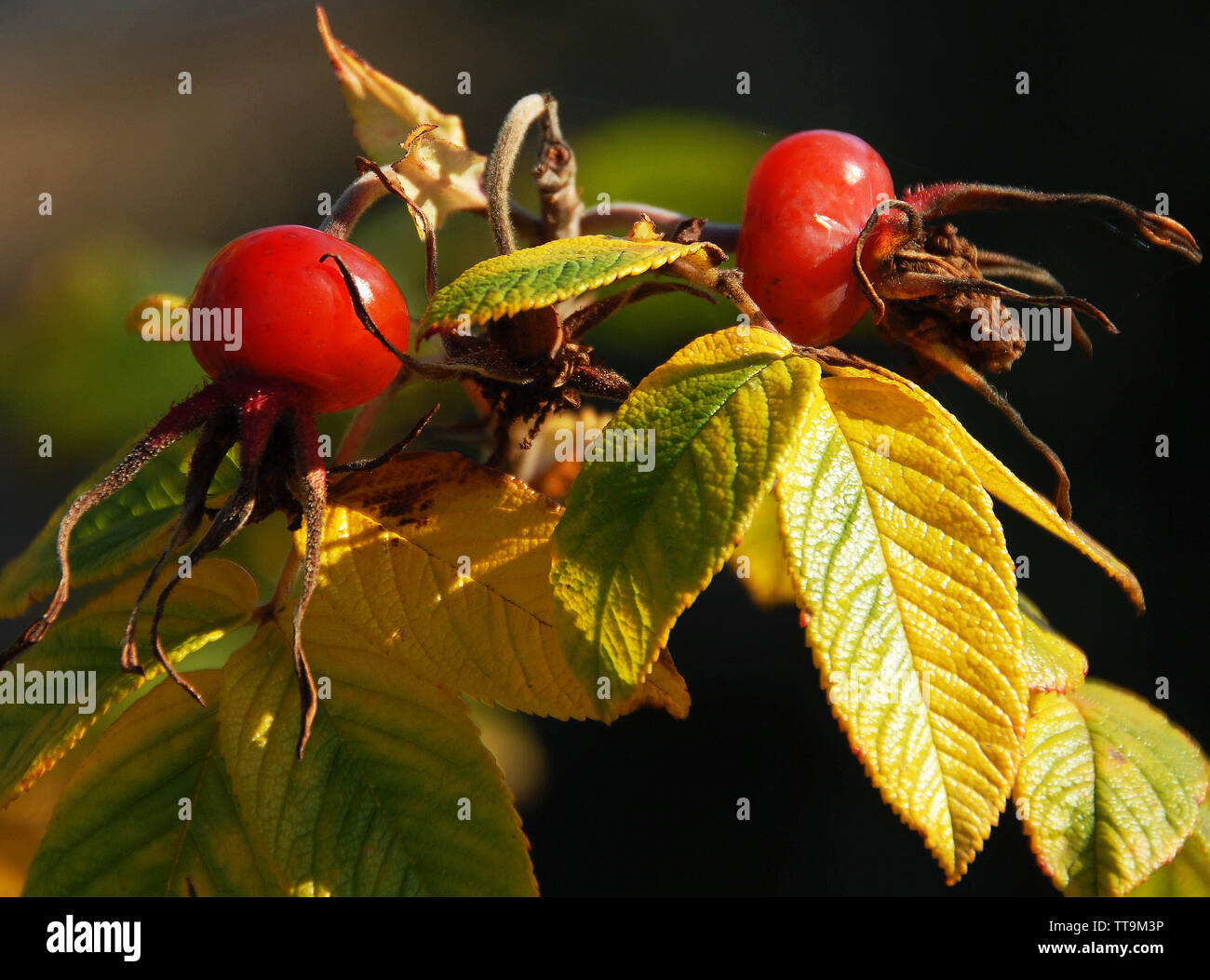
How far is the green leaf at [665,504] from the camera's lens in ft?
2.13

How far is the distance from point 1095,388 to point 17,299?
1.97 m

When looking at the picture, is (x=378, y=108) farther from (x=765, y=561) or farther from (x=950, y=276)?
(x=765, y=561)

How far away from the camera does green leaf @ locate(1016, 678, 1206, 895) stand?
0.84 meters

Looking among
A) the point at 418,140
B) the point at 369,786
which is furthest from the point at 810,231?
the point at 369,786

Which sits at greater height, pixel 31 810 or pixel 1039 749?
pixel 1039 749

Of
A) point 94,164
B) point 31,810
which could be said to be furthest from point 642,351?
point 94,164

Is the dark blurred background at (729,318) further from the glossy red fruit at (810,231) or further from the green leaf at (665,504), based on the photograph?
the green leaf at (665,504)

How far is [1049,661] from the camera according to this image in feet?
3.10

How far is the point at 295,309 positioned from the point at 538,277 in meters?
0.23

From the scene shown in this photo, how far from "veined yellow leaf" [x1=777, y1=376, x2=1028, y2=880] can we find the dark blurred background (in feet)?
1.38

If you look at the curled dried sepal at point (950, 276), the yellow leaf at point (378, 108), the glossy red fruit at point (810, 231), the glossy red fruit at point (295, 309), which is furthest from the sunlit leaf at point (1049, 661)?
the yellow leaf at point (378, 108)

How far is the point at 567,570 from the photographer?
0.68 metres

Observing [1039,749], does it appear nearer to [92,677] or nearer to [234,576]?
[234,576]

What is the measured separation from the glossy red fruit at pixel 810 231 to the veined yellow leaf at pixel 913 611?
0.57 ft
